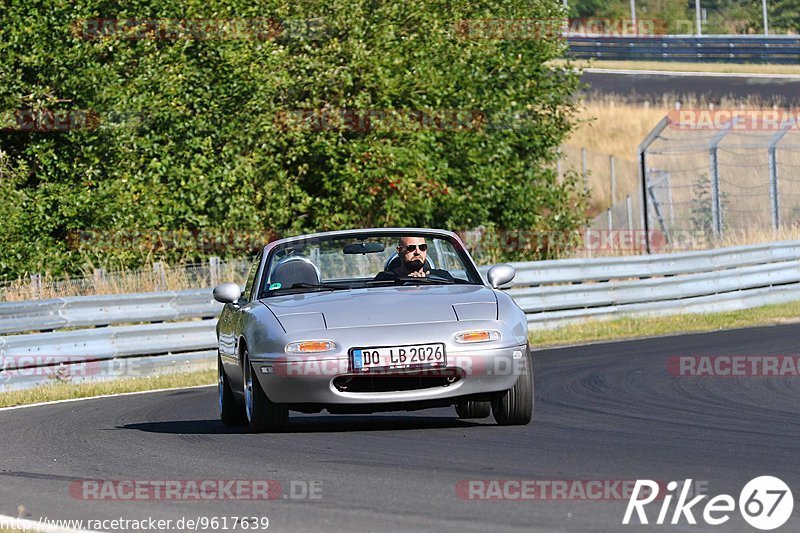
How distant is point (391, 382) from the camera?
30.2ft

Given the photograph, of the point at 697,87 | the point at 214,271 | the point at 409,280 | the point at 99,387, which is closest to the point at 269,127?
the point at 214,271

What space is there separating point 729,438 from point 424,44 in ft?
62.3

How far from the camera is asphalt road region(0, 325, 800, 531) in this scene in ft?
21.1

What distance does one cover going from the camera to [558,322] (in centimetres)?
2098

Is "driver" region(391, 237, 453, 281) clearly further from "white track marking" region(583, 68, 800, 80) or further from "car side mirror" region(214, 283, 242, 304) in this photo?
"white track marking" region(583, 68, 800, 80)

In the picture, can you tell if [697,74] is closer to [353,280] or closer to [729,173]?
[729,173]

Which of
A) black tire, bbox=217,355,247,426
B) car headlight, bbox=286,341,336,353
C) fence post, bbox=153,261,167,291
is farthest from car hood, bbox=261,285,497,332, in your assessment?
fence post, bbox=153,261,167,291

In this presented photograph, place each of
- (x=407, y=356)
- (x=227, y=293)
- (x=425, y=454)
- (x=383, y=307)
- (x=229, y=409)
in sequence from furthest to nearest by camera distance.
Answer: (x=229, y=409) < (x=227, y=293) < (x=383, y=307) < (x=407, y=356) < (x=425, y=454)

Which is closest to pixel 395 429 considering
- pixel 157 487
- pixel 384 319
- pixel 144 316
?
pixel 384 319

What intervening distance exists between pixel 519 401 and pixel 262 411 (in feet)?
5.23

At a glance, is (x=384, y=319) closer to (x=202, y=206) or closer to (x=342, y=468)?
(x=342, y=468)

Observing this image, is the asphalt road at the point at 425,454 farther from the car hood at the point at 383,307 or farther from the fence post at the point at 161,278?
the fence post at the point at 161,278

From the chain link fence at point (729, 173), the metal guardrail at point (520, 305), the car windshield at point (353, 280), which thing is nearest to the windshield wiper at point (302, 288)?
the car windshield at point (353, 280)

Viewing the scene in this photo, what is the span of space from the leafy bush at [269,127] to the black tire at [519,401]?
47.2 feet
